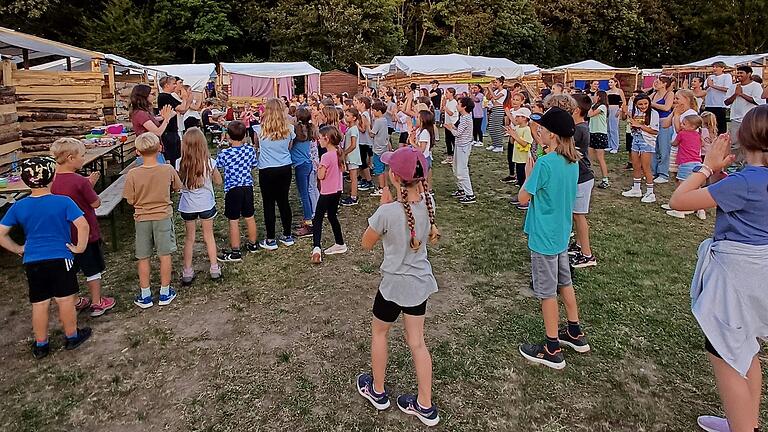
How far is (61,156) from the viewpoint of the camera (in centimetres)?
449

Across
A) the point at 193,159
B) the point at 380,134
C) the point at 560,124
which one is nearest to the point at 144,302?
the point at 193,159

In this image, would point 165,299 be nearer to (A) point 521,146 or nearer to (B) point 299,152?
(B) point 299,152

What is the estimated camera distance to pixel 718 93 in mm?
11828

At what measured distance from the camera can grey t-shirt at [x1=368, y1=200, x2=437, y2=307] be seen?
3109mm

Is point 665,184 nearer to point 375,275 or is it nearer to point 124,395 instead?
point 375,275

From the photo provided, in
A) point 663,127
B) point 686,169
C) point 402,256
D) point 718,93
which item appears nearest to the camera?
point 402,256

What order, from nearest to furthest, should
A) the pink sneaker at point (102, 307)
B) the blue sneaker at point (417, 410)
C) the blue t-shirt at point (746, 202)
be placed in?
the blue t-shirt at point (746, 202)
the blue sneaker at point (417, 410)
the pink sneaker at point (102, 307)

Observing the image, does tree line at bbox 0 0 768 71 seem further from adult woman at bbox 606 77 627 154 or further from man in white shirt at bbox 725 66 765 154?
man in white shirt at bbox 725 66 765 154

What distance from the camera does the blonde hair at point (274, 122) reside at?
21.0 feet

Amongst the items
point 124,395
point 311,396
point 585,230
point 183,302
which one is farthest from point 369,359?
point 585,230

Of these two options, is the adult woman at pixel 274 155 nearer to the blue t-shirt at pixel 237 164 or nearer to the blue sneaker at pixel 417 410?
the blue t-shirt at pixel 237 164

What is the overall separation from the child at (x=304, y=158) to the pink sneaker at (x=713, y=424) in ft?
17.3

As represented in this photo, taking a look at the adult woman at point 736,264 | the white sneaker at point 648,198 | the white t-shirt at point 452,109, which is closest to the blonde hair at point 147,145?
the adult woman at point 736,264

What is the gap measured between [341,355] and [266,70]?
21.7m
